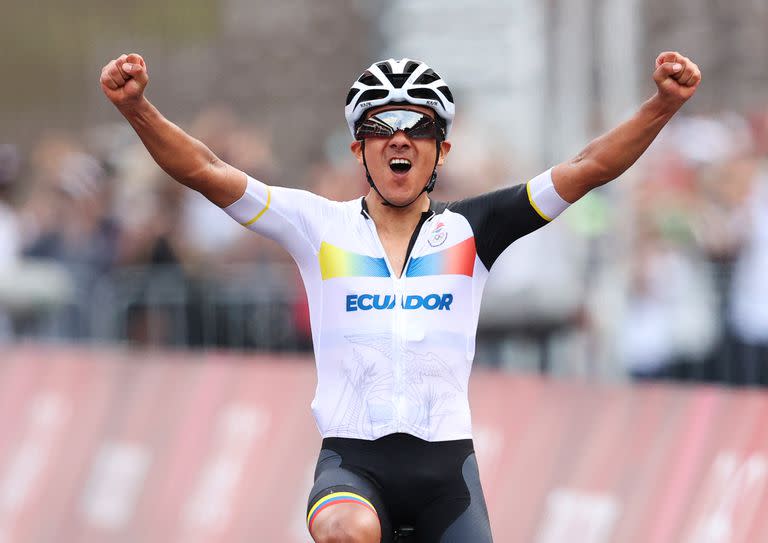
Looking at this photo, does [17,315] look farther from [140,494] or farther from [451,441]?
[451,441]

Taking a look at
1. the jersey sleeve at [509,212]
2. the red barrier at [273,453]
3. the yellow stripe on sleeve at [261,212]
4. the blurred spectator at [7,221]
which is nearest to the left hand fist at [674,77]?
the jersey sleeve at [509,212]

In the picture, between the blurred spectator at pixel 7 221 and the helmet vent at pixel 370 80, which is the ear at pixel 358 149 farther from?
the blurred spectator at pixel 7 221

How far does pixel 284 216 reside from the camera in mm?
6473

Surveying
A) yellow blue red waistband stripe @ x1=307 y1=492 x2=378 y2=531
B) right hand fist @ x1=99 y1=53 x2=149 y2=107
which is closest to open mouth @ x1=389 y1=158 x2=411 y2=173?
right hand fist @ x1=99 y1=53 x2=149 y2=107

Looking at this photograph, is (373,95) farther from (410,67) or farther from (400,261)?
(400,261)

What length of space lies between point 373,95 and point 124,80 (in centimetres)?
89

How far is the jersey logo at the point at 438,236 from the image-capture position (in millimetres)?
6398

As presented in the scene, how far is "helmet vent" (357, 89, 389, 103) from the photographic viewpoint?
20.9 ft

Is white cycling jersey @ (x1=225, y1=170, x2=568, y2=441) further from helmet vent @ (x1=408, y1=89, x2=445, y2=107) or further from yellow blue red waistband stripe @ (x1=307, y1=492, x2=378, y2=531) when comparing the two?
helmet vent @ (x1=408, y1=89, x2=445, y2=107)

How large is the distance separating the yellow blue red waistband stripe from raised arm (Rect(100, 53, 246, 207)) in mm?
1154

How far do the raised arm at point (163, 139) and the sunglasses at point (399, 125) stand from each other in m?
0.50

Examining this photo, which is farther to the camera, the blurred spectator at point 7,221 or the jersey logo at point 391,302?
the blurred spectator at point 7,221

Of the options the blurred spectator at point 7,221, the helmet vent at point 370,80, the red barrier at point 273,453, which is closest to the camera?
the helmet vent at point 370,80

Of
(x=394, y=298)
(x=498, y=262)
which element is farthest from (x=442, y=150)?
(x=498, y=262)
